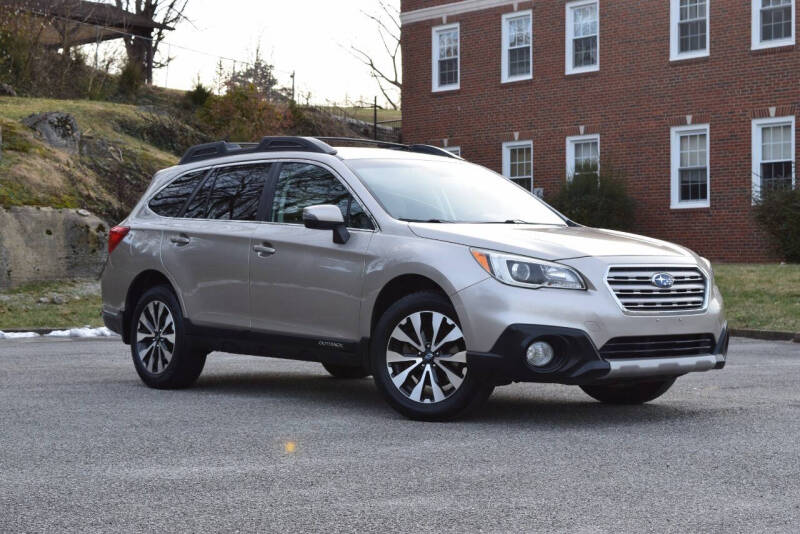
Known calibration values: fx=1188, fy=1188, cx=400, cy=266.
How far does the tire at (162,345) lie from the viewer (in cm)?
941

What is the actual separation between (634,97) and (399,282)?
23741 mm

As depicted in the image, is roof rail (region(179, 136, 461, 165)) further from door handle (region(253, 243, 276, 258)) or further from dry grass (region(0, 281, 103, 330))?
dry grass (region(0, 281, 103, 330))

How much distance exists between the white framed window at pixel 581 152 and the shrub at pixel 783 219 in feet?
18.0

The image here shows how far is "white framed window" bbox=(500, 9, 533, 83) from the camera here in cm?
3288

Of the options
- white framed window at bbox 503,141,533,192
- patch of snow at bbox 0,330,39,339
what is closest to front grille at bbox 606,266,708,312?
patch of snow at bbox 0,330,39,339

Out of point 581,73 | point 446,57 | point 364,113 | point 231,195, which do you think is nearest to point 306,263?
point 231,195

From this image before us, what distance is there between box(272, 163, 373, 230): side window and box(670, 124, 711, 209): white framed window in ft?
71.5

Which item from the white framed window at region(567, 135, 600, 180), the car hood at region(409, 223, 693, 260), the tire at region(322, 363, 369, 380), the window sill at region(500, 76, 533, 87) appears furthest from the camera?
the window sill at region(500, 76, 533, 87)

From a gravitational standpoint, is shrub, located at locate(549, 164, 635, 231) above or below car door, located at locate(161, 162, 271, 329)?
above

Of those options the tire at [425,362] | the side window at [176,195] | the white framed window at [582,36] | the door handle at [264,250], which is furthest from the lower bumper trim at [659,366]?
the white framed window at [582,36]

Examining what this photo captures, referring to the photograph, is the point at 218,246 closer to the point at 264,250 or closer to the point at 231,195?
the point at 231,195

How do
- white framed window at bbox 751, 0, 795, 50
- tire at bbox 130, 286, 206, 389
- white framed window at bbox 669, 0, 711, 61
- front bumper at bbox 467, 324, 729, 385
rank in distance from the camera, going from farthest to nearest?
1. white framed window at bbox 669, 0, 711, 61
2. white framed window at bbox 751, 0, 795, 50
3. tire at bbox 130, 286, 206, 389
4. front bumper at bbox 467, 324, 729, 385

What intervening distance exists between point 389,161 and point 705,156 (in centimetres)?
2190

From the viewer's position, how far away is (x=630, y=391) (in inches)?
342
